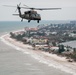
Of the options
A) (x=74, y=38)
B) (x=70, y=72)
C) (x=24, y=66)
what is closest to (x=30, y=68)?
(x=24, y=66)

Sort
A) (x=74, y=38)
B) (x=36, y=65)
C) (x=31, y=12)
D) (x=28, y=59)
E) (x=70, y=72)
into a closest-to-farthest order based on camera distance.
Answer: (x=31, y=12) → (x=70, y=72) → (x=36, y=65) → (x=28, y=59) → (x=74, y=38)

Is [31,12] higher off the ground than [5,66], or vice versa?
[31,12]

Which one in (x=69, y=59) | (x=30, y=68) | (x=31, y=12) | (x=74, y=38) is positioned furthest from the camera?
(x=74, y=38)

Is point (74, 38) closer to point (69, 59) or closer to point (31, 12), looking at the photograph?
point (69, 59)

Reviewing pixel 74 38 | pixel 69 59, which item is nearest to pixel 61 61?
pixel 69 59

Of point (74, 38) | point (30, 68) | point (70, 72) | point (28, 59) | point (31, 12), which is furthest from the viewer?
point (74, 38)

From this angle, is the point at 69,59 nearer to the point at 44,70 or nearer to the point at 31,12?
the point at 44,70

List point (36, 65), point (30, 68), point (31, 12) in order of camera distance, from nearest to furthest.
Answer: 1. point (31, 12)
2. point (30, 68)
3. point (36, 65)

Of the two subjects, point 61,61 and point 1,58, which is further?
point 1,58

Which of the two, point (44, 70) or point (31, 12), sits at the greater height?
point (31, 12)
